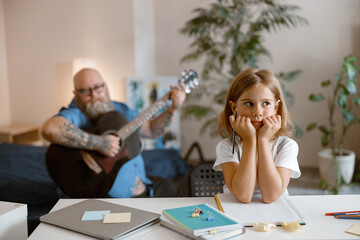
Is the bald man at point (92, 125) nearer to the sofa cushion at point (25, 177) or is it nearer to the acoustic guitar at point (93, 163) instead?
the acoustic guitar at point (93, 163)

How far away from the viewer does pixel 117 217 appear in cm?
119

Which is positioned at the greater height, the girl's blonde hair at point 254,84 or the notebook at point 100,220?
the girl's blonde hair at point 254,84

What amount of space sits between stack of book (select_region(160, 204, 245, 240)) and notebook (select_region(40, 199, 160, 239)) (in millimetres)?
59

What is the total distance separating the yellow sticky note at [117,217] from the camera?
1.16 meters

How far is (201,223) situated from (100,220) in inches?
11.9

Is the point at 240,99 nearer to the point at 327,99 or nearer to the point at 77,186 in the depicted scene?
the point at 77,186

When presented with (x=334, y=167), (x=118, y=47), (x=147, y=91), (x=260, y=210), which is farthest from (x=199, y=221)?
(x=118, y=47)

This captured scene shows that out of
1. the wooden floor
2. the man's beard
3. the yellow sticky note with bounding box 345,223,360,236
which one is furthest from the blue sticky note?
the wooden floor

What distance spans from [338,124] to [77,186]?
125 inches

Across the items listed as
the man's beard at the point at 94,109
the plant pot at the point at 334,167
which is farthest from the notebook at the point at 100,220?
the plant pot at the point at 334,167

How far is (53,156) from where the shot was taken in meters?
2.20

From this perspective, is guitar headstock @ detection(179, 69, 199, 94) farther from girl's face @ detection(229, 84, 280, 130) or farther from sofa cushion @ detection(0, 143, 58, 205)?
sofa cushion @ detection(0, 143, 58, 205)

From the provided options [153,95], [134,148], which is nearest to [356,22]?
[153,95]

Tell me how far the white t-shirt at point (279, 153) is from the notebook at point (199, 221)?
0.24 meters
